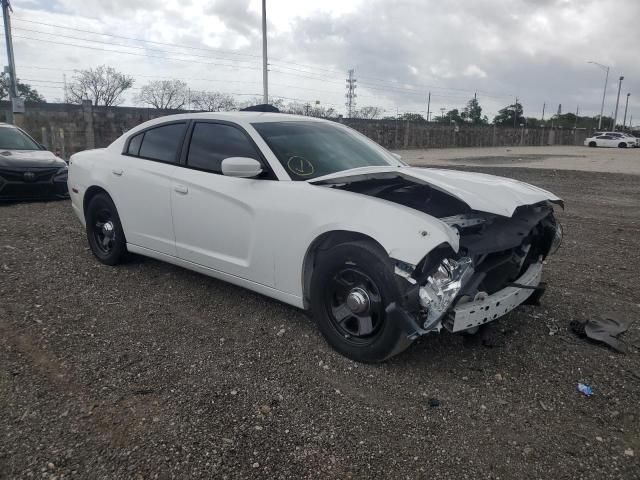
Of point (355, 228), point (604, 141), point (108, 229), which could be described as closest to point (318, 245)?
point (355, 228)

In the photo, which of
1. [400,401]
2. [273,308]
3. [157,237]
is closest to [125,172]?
[157,237]

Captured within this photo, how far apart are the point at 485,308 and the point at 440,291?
0.36 metres

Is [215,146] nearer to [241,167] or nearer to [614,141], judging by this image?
[241,167]

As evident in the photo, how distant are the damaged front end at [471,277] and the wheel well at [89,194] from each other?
3595 millimetres

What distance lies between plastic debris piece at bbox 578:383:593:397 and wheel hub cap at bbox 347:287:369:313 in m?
1.36

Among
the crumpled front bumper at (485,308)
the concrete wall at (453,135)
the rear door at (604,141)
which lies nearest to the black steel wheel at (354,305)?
the crumpled front bumper at (485,308)

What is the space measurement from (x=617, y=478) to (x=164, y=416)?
2.25m

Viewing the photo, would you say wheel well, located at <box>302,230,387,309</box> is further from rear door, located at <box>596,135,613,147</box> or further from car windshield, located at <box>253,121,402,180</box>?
rear door, located at <box>596,135,613,147</box>

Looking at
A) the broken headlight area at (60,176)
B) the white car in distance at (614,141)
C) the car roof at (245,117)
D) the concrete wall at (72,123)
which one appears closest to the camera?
the car roof at (245,117)

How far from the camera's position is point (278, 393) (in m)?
3.01

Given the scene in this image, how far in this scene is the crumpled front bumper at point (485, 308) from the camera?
2953 millimetres

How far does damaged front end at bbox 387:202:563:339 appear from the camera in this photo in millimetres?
2922

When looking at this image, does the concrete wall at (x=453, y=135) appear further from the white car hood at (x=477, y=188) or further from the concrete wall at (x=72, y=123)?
the white car hood at (x=477, y=188)

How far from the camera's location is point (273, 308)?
14.0 feet
